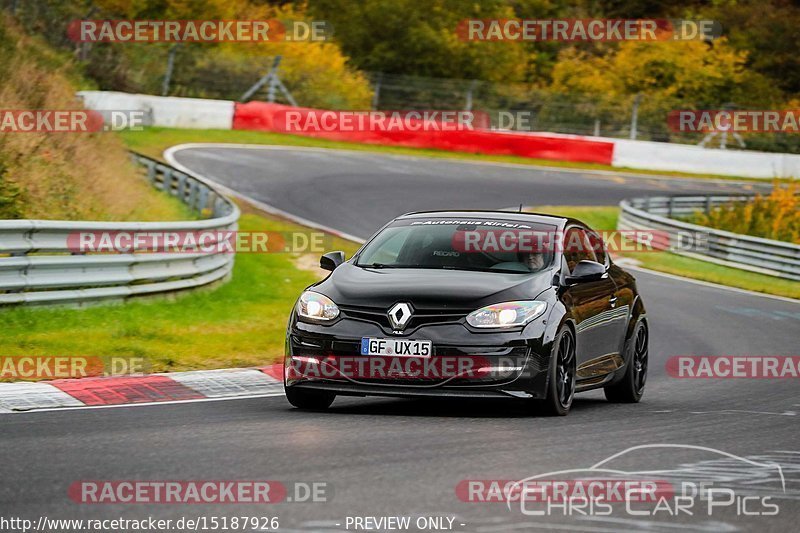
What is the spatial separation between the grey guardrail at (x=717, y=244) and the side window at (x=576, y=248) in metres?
17.4

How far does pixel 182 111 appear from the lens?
1517 inches

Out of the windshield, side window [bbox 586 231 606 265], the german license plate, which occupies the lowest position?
the german license plate

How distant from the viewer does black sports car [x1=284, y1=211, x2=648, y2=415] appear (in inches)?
366

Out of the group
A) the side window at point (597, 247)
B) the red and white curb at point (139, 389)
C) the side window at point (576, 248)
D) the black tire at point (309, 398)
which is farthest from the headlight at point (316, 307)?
the side window at point (597, 247)

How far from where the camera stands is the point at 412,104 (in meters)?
46.7

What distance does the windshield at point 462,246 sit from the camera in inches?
407

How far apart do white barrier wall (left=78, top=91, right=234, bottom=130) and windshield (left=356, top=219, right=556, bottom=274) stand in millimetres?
26876

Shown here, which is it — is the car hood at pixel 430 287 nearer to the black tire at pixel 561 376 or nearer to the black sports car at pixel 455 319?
the black sports car at pixel 455 319

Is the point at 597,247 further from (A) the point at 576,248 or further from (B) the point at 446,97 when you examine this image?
(B) the point at 446,97

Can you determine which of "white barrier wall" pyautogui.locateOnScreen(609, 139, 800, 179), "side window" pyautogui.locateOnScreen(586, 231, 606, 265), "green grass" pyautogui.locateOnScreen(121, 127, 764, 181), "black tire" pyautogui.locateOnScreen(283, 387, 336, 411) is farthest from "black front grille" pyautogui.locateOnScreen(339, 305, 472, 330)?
"white barrier wall" pyautogui.locateOnScreen(609, 139, 800, 179)

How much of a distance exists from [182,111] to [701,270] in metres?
16.8

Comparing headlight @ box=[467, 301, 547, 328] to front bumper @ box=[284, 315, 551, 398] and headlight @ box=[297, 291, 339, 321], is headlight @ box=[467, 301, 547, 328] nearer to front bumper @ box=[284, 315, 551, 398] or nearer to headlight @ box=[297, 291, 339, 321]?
front bumper @ box=[284, 315, 551, 398]

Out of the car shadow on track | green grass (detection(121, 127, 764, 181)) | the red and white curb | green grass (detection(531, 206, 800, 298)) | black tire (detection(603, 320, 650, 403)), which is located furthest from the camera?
green grass (detection(121, 127, 764, 181))

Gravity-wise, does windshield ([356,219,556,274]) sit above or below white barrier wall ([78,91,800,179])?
above
